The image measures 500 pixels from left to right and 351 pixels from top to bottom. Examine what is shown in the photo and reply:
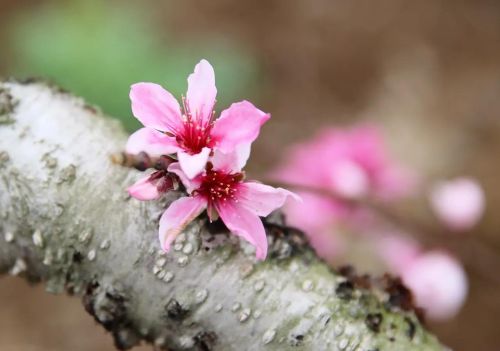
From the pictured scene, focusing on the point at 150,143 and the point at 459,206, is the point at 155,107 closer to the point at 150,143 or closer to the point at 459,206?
the point at 150,143

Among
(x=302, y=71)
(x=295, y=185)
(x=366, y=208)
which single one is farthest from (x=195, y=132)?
(x=302, y=71)

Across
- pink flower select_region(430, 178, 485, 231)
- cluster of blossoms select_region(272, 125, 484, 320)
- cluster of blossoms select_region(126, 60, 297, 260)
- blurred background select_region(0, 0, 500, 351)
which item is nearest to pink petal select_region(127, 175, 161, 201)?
cluster of blossoms select_region(126, 60, 297, 260)

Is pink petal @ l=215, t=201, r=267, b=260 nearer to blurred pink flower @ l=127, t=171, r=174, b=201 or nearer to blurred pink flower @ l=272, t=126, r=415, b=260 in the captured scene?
blurred pink flower @ l=127, t=171, r=174, b=201

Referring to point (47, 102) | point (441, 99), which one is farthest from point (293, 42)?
point (47, 102)

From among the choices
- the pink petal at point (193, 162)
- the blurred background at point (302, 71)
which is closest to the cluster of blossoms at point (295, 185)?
the pink petal at point (193, 162)

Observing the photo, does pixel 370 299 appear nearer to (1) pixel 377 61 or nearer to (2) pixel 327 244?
(2) pixel 327 244
